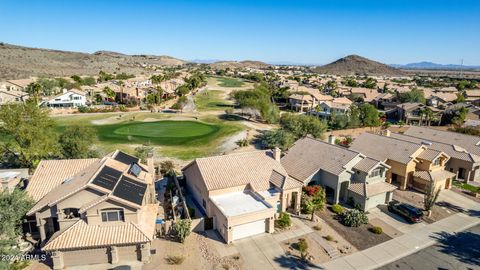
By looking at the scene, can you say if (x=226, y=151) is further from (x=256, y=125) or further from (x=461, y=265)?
(x=461, y=265)

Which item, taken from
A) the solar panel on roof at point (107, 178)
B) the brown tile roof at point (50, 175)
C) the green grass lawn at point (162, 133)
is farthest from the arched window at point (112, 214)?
the green grass lawn at point (162, 133)

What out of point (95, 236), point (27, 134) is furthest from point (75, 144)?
point (95, 236)

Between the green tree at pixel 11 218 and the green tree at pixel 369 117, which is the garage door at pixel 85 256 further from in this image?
the green tree at pixel 369 117

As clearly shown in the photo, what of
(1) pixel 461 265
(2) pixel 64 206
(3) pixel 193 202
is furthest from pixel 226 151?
(1) pixel 461 265

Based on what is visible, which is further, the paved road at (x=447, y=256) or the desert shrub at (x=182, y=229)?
the desert shrub at (x=182, y=229)

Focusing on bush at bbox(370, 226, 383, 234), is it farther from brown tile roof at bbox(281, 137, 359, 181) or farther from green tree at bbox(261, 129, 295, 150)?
green tree at bbox(261, 129, 295, 150)

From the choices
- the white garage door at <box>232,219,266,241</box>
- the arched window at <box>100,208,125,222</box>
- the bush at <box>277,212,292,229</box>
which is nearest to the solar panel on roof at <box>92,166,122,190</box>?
the arched window at <box>100,208,125,222</box>

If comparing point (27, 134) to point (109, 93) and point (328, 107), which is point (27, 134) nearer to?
point (109, 93)
